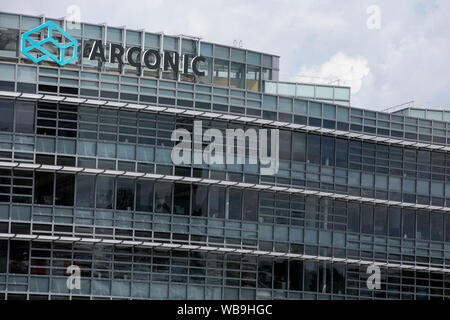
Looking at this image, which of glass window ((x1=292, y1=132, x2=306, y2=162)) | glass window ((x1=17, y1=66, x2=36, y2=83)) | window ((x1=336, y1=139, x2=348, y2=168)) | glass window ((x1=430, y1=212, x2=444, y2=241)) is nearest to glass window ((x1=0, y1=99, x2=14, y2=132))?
glass window ((x1=17, y1=66, x2=36, y2=83))

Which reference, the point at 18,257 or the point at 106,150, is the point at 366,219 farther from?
the point at 18,257

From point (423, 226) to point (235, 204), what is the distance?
1257cm

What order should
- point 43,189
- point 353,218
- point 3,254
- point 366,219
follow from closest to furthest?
point 3,254
point 43,189
point 353,218
point 366,219

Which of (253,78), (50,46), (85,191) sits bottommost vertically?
(85,191)

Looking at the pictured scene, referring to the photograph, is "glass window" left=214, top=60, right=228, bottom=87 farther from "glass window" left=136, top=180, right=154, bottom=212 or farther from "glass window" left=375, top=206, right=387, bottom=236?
"glass window" left=375, top=206, right=387, bottom=236

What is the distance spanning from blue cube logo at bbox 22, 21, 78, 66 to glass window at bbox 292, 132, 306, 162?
1286 centimetres

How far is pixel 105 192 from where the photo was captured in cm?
4938

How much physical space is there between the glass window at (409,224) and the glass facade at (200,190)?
119mm

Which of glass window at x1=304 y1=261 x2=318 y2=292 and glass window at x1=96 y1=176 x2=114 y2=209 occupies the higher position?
glass window at x1=96 y1=176 x2=114 y2=209

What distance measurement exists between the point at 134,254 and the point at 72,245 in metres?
3.23

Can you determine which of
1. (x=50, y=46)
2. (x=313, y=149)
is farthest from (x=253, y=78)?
(x=50, y=46)

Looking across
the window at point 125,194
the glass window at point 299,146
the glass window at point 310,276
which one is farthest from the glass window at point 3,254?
the glass window at point 310,276

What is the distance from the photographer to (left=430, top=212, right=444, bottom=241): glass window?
5828cm

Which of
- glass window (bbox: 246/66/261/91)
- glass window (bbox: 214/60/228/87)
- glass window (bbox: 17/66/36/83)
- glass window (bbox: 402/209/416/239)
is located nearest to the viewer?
glass window (bbox: 17/66/36/83)
